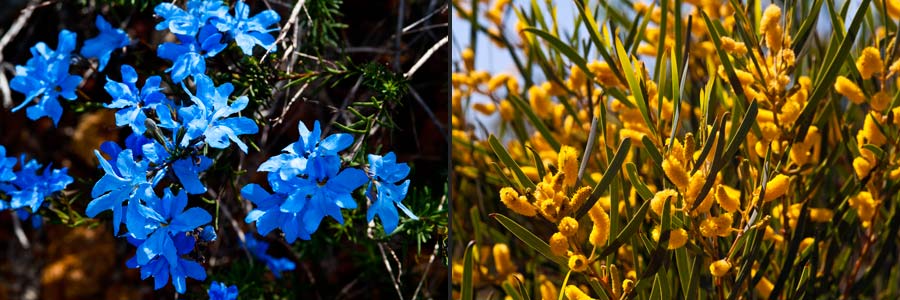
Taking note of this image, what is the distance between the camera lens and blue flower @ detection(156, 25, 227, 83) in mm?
701

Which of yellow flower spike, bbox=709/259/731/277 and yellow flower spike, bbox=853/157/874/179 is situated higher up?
yellow flower spike, bbox=853/157/874/179

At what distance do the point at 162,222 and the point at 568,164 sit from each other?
0.28 metres

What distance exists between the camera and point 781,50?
652 millimetres

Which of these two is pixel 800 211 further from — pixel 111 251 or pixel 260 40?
pixel 111 251

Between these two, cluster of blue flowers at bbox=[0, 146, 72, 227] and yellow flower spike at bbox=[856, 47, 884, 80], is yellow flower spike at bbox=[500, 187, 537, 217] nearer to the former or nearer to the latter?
yellow flower spike at bbox=[856, 47, 884, 80]

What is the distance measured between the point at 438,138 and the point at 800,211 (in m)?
0.52

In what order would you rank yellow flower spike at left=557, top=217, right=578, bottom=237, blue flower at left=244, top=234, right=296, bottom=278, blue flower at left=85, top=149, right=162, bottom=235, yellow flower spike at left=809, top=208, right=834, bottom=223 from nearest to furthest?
yellow flower spike at left=557, top=217, right=578, bottom=237 < blue flower at left=85, top=149, right=162, bottom=235 < yellow flower spike at left=809, top=208, right=834, bottom=223 < blue flower at left=244, top=234, right=296, bottom=278

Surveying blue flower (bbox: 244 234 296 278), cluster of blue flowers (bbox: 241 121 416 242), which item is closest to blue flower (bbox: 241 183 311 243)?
cluster of blue flowers (bbox: 241 121 416 242)

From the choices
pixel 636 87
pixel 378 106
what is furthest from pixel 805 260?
pixel 378 106

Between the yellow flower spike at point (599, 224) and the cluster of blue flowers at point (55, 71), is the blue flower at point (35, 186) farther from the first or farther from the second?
the yellow flower spike at point (599, 224)

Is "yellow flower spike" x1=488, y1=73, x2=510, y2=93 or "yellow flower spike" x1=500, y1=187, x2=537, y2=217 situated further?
"yellow flower spike" x1=488, y1=73, x2=510, y2=93

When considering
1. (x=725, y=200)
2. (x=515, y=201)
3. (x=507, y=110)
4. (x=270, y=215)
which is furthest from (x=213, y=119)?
(x=507, y=110)

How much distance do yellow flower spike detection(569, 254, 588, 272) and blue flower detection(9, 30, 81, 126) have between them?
1.55 feet

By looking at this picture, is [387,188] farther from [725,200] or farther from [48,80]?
[48,80]
